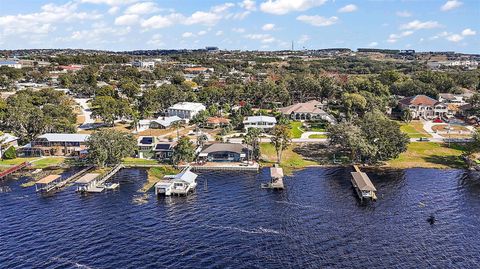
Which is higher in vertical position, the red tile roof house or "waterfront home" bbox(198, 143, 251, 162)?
the red tile roof house

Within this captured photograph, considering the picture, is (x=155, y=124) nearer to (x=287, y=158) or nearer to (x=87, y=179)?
(x=287, y=158)

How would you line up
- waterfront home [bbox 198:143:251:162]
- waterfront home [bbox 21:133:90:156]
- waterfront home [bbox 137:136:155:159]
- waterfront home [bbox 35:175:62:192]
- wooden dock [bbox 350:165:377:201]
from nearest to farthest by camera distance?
wooden dock [bbox 350:165:377:201], waterfront home [bbox 35:175:62:192], waterfront home [bbox 198:143:251:162], waterfront home [bbox 137:136:155:159], waterfront home [bbox 21:133:90:156]

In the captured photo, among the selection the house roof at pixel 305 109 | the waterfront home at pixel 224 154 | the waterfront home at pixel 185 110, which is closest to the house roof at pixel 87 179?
the waterfront home at pixel 224 154

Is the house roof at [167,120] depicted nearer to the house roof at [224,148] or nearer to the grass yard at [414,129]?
the house roof at [224,148]

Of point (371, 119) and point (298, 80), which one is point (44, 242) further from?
point (298, 80)

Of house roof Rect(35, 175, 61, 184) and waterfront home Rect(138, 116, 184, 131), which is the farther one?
waterfront home Rect(138, 116, 184, 131)

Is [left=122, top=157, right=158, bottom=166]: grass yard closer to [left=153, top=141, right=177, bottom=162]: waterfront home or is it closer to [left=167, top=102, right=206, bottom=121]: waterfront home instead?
[left=153, top=141, right=177, bottom=162]: waterfront home

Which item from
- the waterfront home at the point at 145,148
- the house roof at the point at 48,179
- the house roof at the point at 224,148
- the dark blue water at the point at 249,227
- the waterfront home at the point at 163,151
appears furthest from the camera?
the waterfront home at the point at 145,148

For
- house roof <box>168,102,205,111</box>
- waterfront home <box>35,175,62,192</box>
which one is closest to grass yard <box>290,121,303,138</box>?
house roof <box>168,102,205,111</box>
